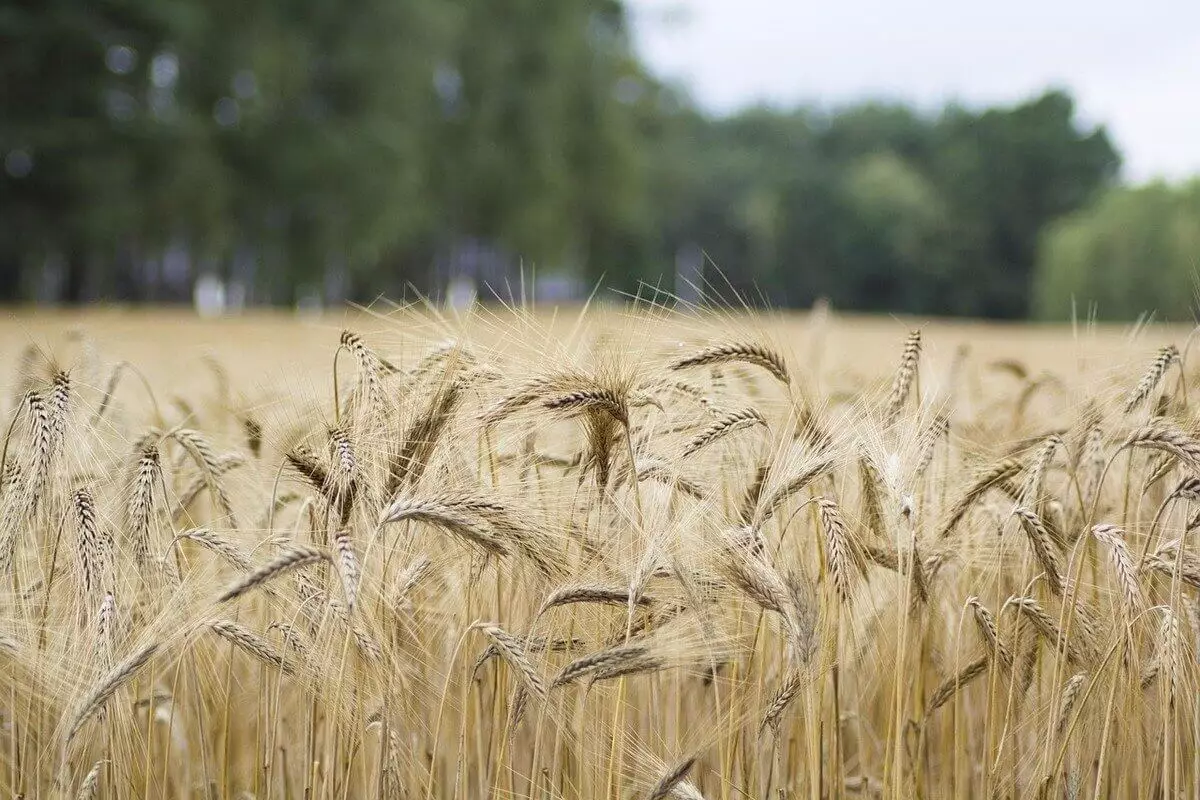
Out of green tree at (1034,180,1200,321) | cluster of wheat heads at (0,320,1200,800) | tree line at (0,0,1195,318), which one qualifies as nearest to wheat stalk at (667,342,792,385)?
cluster of wheat heads at (0,320,1200,800)

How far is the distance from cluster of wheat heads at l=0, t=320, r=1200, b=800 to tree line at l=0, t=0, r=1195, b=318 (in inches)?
17.6

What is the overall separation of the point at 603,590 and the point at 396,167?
24.9 meters

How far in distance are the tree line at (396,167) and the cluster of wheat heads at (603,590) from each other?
1.47 feet

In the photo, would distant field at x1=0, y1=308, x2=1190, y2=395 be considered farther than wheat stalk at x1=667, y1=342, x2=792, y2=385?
Yes

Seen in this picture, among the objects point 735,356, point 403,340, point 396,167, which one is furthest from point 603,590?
point 396,167

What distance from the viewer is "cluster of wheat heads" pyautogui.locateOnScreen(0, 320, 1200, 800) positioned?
1.67 metres

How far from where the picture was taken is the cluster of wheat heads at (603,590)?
1.67 metres

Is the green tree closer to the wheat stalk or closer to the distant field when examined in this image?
the distant field

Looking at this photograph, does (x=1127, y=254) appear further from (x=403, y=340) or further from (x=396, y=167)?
(x=403, y=340)

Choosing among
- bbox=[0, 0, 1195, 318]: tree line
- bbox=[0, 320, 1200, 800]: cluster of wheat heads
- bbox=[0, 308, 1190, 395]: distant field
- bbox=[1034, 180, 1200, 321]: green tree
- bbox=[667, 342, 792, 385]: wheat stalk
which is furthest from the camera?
bbox=[1034, 180, 1200, 321]: green tree

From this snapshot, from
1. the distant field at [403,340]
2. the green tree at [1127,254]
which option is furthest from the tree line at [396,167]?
the distant field at [403,340]

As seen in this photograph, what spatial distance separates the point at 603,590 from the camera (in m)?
1.69

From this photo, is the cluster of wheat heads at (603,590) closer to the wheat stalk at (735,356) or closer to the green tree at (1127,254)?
the wheat stalk at (735,356)

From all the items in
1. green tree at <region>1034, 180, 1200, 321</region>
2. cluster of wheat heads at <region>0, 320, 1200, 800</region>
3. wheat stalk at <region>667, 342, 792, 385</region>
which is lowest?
cluster of wheat heads at <region>0, 320, 1200, 800</region>
